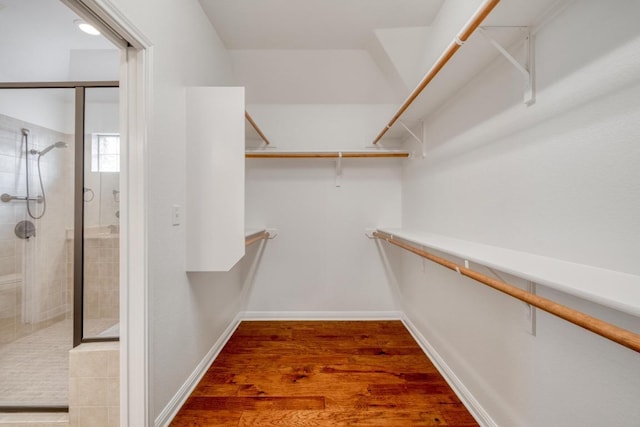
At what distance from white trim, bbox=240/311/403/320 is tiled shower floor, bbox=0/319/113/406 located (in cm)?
124

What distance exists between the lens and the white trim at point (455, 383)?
1.33m

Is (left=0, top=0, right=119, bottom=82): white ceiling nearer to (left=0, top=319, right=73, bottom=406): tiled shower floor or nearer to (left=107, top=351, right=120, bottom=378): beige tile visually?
(left=0, top=319, right=73, bottom=406): tiled shower floor

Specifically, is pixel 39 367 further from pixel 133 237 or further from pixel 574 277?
pixel 574 277

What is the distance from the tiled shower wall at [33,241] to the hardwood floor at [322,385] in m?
1.27

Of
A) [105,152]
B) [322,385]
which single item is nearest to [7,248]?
[105,152]

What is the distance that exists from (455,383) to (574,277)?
129 cm

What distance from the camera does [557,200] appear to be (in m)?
0.91

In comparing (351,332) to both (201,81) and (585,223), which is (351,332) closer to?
(585,223)

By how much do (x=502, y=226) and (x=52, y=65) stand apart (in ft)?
10.0

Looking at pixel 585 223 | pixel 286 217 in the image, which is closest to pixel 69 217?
pixel 286 217

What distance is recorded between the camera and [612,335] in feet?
1.71

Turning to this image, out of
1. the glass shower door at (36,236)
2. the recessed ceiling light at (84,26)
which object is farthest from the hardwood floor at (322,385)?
the recessed ceiling light at (84,26)

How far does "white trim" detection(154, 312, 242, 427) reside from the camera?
4.36ft

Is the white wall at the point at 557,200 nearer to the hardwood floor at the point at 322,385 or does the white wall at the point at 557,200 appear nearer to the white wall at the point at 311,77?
the hardwood floor at the point at 322,385
